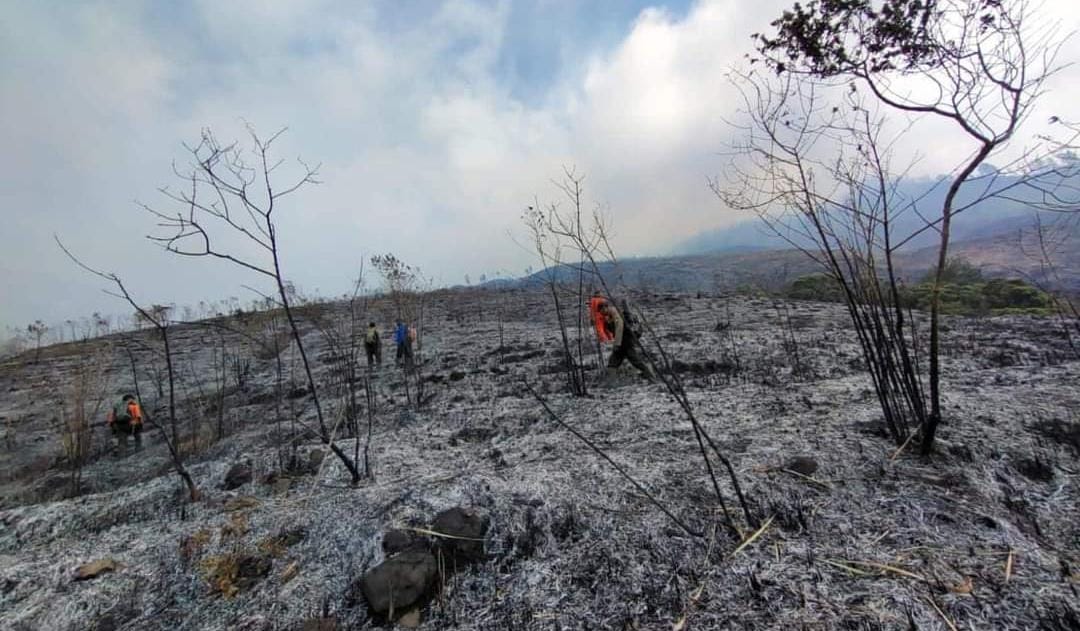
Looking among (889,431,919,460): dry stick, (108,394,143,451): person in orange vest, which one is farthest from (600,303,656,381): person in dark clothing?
(108,394,143,451): person in orange vest

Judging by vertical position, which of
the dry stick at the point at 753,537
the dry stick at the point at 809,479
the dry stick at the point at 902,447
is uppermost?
the dry stick at the point at 902,447

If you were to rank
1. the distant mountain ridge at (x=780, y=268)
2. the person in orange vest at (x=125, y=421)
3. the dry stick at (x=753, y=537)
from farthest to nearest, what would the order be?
1. the distant mountain ridge at (x=780, y=268)
2. the person in orange vest at (x=125, y=421)
3. the dry stick at (x=753, y=537)

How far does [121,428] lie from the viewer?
7723 millimetres

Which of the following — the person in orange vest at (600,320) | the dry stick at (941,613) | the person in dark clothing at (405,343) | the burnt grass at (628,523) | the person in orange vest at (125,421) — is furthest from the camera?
the person in dark clothing at (405,343)

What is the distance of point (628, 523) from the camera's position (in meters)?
2.83

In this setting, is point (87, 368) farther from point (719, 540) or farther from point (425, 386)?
point (719, 540)

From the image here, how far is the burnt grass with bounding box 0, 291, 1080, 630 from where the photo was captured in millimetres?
2174

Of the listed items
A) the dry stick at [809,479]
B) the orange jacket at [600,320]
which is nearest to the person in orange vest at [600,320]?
the orange jacket at [600,320]

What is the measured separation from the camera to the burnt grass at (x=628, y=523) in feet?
7.13

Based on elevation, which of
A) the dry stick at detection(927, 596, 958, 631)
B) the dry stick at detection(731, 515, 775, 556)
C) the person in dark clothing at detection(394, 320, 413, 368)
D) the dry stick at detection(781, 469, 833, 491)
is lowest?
the dry stick at detection(927, 596, 958, 631)

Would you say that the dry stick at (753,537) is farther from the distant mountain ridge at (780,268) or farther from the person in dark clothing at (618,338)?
the distant mountain ridge at (780,268)

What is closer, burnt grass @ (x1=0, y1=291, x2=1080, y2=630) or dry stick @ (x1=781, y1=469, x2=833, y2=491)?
burnt grass @ (x1=0, y1=291, x2=1080, y2=630)

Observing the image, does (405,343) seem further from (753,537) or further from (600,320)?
(753,537)

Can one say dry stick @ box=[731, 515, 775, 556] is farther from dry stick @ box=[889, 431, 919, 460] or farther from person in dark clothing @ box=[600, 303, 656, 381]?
person in dark clothing @ box=[600, 303, 656, 381]
